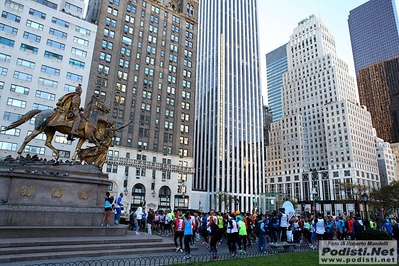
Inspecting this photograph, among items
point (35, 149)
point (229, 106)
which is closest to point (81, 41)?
point (35, 149)

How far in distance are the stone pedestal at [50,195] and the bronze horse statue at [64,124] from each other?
77.3 inches

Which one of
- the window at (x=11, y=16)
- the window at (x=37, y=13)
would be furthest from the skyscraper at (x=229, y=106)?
the window at (x=11, y=16)

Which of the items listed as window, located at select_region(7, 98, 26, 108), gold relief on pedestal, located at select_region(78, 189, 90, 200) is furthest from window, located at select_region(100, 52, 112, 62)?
gold relief on pedestal, located at select_region(78, 189, 90, 200)

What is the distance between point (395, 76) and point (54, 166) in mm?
221028

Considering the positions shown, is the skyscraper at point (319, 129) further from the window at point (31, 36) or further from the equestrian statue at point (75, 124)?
the equestrian statue at point (75, 124)

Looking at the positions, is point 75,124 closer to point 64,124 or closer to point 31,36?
point 64,124

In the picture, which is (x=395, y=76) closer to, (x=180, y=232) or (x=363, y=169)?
(x=363, y=169)

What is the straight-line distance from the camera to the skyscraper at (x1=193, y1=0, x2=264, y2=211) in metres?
117

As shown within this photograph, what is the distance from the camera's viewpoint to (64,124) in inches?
739

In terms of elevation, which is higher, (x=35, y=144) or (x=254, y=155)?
(x=254, y=155)

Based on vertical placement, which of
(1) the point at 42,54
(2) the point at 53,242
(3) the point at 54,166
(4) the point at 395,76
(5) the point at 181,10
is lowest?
(2) the point at 53,242

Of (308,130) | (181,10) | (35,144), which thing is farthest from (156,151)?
(308,130)

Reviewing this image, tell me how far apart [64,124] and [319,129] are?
133m

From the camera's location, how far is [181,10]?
3329 inches
